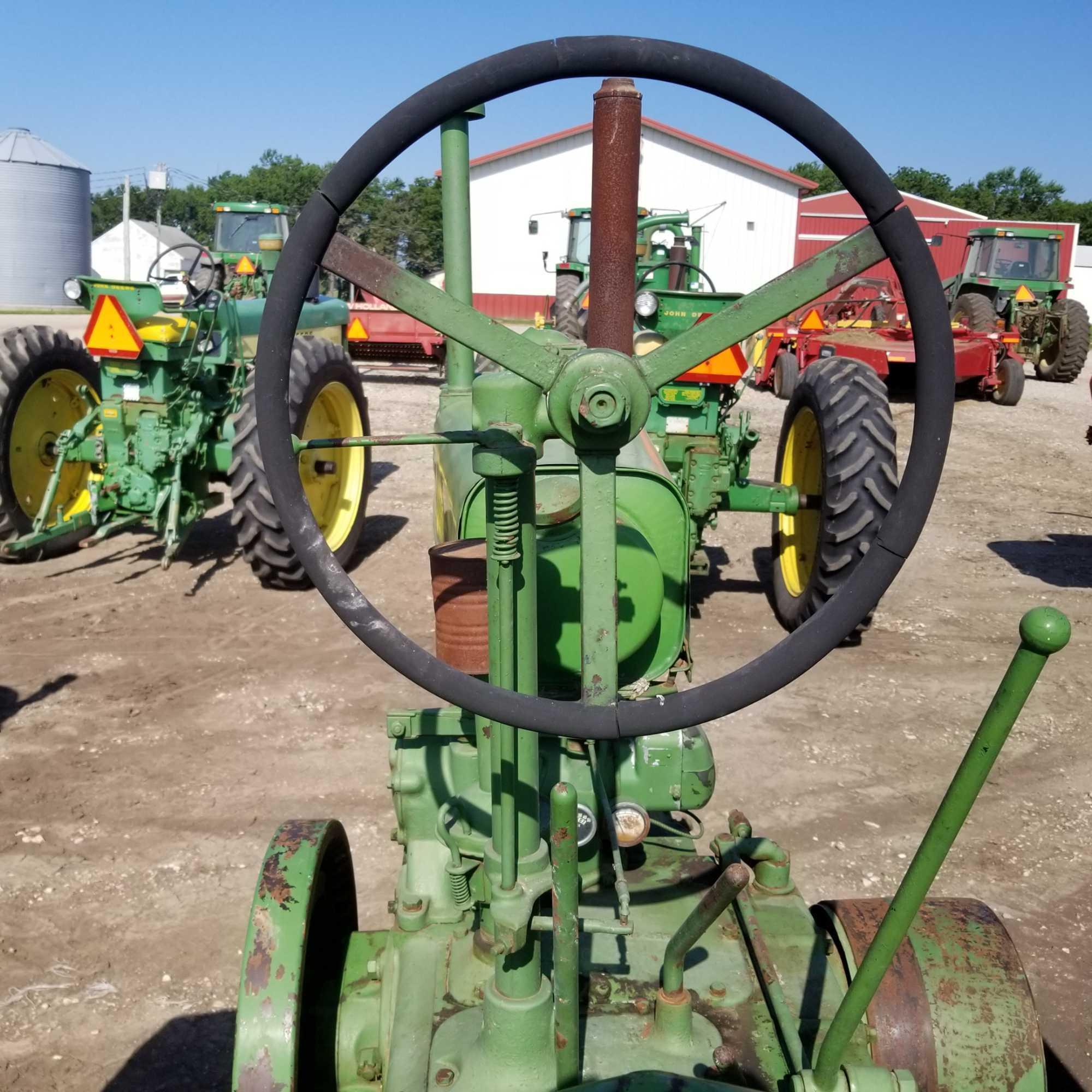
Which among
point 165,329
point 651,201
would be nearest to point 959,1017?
point 165,329

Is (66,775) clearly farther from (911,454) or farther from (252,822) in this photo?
(911,454)

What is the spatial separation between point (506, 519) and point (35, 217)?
34.6m

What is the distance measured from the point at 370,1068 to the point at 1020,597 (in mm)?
4887

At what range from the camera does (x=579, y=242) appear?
40.7ft

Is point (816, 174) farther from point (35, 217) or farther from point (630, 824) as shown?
point (630, 824)

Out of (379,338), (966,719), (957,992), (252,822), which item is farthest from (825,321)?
(957,992)

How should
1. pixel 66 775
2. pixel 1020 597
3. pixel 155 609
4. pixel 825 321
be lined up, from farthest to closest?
pixel 825 321 → pixel 1020 597 → pixel 155 609 → pixel 66 775

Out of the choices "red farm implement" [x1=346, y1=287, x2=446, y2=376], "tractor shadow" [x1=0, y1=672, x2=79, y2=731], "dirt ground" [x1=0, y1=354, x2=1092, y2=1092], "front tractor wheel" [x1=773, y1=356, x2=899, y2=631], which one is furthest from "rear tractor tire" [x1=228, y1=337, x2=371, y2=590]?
"red farm implement" [x1=346, y1=287, x2=446, y2=376]

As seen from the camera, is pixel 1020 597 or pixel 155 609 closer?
pixel 155 609

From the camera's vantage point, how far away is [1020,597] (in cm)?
568

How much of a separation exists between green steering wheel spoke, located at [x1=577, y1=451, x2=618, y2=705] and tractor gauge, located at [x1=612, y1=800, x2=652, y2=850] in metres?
0.80

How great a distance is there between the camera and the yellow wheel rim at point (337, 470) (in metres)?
5.89

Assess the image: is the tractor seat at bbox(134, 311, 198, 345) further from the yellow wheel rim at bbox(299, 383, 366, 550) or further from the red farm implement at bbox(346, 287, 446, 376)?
the red farm implement at bbox(346, 287, 446, 376)

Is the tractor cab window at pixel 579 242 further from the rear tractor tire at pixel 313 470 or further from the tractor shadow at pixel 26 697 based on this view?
the tractor shadow at pixel 26 697
